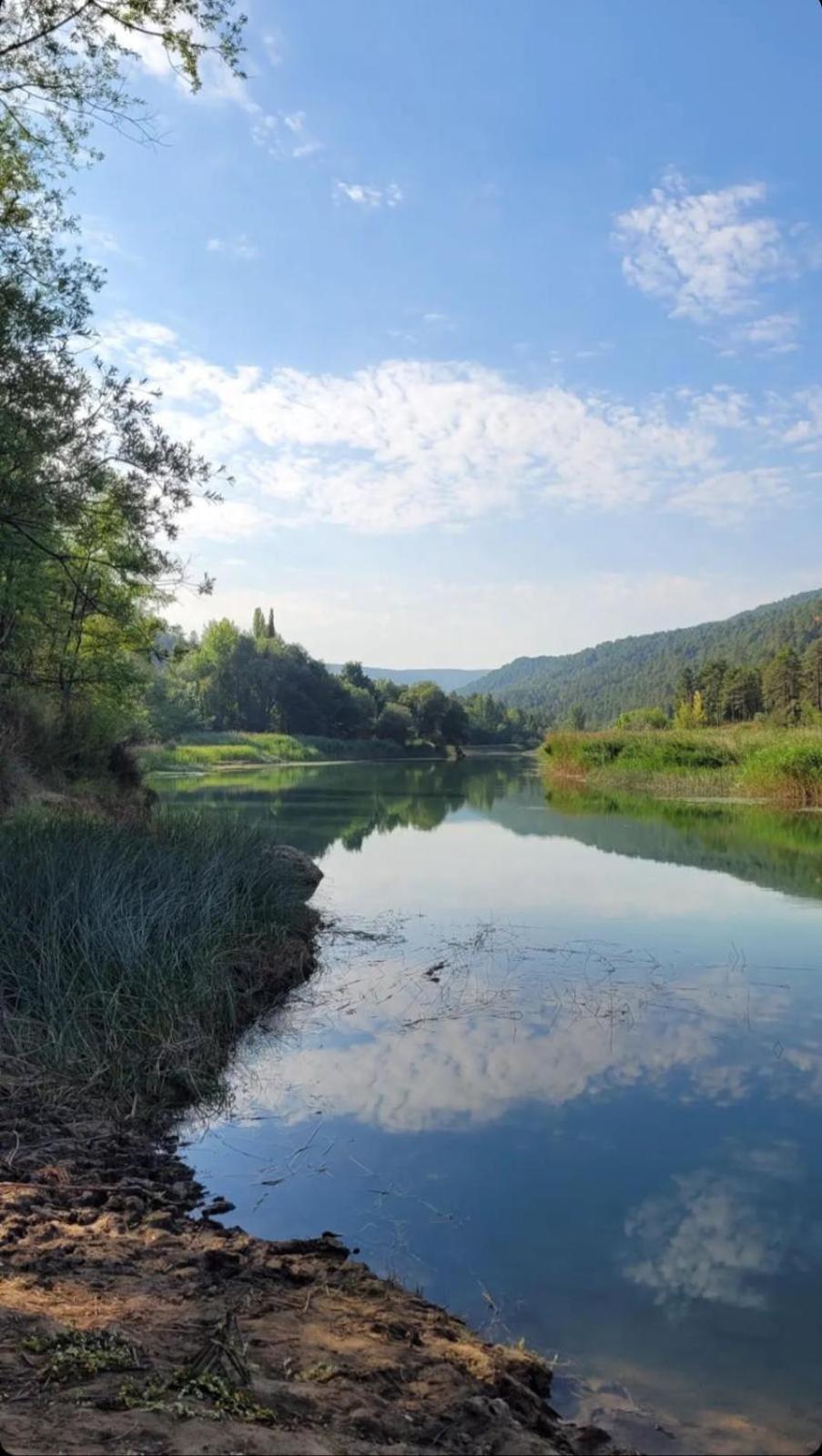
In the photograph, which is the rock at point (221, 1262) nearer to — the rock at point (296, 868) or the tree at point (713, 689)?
the rock at point (296, 868)

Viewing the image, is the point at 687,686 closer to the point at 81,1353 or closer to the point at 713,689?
the point at 713,689

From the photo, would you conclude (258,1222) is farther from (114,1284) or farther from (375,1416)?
(375,1416)

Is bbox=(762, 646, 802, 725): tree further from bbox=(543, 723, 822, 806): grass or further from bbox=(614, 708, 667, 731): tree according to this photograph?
bbox=(543, 723, 822, 806): grass

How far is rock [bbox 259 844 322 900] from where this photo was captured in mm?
12031

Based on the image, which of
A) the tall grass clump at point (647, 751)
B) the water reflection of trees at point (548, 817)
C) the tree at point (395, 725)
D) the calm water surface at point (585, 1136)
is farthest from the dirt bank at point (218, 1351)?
the tree at point (395, 725)

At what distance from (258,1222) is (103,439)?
8.82 m

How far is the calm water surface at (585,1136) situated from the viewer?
383 centimetres

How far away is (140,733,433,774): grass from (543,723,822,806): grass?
1835 cm

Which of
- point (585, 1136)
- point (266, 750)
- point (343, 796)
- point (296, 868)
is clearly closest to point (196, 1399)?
point (585, 1136)

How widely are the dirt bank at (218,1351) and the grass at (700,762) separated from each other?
26.5m

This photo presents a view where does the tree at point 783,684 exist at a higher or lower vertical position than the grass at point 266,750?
higher

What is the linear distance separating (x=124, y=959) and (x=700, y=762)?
1160 inches

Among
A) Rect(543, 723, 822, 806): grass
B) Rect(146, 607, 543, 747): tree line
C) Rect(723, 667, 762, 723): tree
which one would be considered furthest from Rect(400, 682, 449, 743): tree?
Rect(543, 723, 822, 806): grass

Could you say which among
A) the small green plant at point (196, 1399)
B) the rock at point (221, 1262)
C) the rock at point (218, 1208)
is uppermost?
the small green plant at point (196, 1399)
